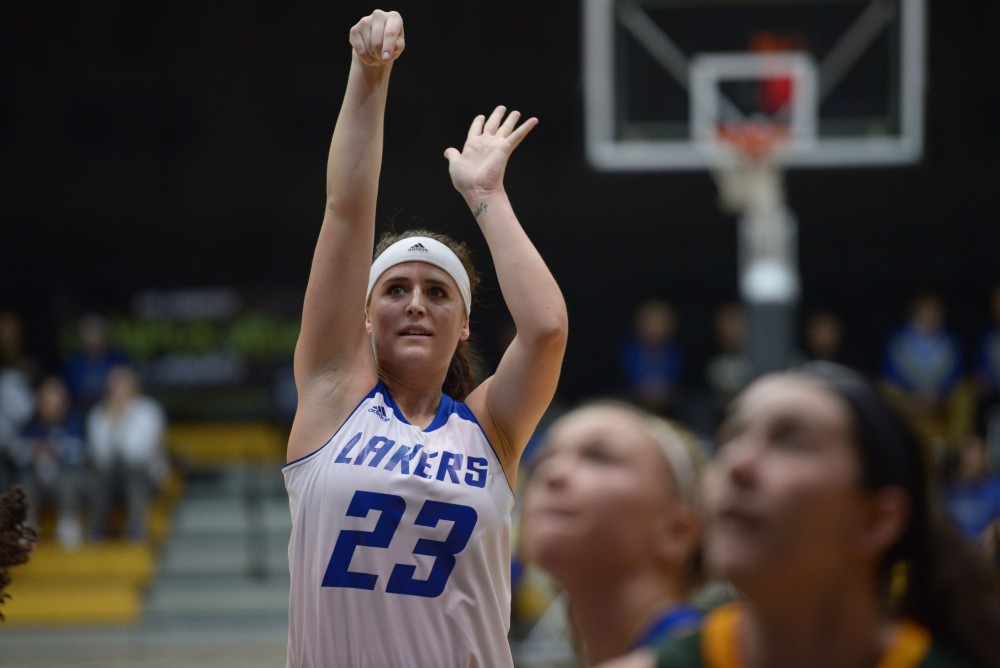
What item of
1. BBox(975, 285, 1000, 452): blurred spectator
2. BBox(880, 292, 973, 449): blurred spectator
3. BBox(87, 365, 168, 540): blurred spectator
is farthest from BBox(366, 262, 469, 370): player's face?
BBox(975, 285, 1000, 452): blurred spectator

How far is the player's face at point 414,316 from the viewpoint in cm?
316

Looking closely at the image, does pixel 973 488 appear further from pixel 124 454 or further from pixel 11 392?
pixel 11 392

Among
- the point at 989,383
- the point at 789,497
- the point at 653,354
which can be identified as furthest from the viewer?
the point at 653,354

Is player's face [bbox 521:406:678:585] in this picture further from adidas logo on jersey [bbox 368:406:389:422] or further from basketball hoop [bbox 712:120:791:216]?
basketball hoop [bbox 712:120:791:216]

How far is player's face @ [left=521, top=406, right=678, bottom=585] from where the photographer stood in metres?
1.88

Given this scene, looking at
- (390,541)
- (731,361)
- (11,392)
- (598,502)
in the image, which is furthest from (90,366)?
(598,502)

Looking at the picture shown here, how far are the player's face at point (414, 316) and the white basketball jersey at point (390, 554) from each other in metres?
0.20

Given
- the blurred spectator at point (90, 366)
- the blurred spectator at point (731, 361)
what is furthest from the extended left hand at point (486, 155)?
the blurred spectator at point (90, 366)

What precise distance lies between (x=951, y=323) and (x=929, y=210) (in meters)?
1.38

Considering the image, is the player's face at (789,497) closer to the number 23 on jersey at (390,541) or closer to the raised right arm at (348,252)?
the number 23 on jersey at (390,541)

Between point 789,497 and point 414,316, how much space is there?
1620mm

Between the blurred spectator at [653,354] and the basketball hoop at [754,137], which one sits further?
the blurred spectator at [653,354]

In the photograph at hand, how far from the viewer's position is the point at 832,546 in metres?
1.70

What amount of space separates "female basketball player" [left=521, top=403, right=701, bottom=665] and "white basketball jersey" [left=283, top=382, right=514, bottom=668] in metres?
0.98
